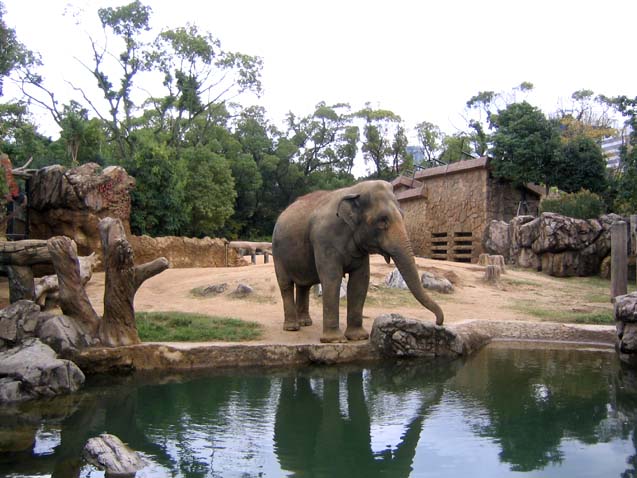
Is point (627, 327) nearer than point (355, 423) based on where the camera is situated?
No

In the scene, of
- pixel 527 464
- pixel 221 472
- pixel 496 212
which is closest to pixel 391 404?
pixel 527 464

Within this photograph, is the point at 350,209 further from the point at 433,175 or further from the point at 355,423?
the point at 433,175

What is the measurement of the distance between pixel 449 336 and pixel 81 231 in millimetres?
12257

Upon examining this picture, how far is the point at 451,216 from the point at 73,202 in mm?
→ 16186

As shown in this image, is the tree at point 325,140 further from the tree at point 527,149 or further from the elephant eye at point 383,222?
the elephant eye at point 383,222

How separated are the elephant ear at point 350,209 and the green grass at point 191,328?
2167 mm

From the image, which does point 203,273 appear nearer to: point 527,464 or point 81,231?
point 81,231

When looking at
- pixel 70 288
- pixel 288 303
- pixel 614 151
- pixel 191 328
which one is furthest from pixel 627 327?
pixel 614 151

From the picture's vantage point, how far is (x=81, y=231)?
17.0m

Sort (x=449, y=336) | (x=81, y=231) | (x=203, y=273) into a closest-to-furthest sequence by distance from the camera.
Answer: (x=449, y=336) < (x=203, y=273) < (x=81, y=231)

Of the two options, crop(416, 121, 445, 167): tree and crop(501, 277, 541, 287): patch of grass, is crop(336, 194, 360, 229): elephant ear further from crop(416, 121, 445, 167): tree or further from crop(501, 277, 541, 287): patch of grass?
crop(416, 121, 445, 167): tree

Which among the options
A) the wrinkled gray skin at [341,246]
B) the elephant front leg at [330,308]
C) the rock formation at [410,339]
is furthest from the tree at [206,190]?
the rock formation at [410,339]

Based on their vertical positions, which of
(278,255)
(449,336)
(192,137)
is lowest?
(449,336)

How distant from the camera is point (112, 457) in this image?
444 centimetres
